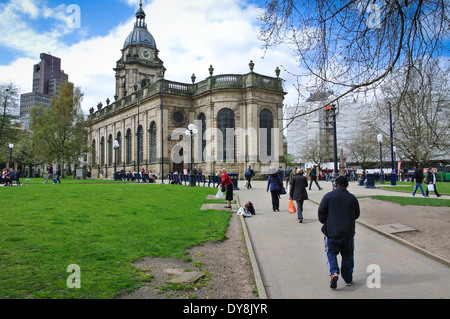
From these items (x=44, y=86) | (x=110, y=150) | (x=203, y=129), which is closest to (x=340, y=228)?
(x=203, y=129)

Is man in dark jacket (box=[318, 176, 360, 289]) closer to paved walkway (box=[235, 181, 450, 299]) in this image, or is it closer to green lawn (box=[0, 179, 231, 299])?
paved walkway (box=[235, 181, 450, 299])

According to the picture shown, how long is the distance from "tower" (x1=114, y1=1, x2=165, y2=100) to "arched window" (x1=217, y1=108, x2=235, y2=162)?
68.7 ft

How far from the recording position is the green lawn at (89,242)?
13.3 ft

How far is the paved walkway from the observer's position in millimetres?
4367

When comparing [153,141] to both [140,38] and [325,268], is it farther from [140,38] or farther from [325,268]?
[325,268]

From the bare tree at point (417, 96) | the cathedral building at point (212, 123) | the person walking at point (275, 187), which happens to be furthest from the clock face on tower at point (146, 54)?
the person walking at point (275, 187)

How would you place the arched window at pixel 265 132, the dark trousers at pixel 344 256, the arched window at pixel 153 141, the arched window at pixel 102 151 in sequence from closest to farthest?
1. the dark trousers at pixel 344 256
2. the arched window at pixel 265 132
3. the arched window at pixel 153 141
4. the arched window at pixel 102 151

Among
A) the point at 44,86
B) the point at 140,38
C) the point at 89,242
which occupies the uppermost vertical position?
the point at 44,86

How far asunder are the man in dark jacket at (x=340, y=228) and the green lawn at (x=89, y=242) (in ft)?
→ 8.50

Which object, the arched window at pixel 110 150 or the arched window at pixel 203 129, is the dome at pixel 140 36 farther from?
the arched window at pixel 203 129

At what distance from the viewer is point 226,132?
38.2 metres

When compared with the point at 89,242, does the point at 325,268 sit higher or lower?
lower

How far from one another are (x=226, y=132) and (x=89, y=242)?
32.4 m
